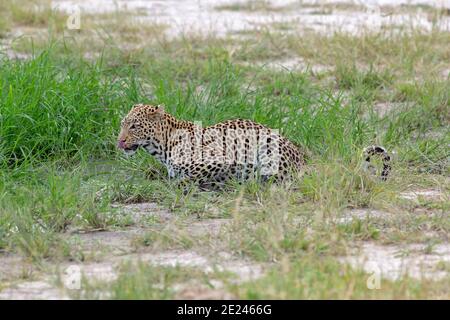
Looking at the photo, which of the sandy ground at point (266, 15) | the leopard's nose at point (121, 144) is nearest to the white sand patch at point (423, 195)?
the leopard's nose at point (121, 144)

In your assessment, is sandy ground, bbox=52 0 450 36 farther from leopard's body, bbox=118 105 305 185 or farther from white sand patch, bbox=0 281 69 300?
white sand patch, bbox=0 281 69 300

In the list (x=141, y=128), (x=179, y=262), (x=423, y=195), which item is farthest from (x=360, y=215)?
(x=141, y=128)

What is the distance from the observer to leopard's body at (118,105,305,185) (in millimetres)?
7844

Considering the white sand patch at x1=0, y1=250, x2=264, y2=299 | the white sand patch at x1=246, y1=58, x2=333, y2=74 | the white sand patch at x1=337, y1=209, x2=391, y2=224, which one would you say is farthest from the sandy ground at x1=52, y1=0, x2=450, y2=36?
the white sand patch at x1=0, y1=250, x2=264, y2=299

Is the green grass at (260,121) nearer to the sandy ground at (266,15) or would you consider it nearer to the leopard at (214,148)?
the leopard at (214,148)

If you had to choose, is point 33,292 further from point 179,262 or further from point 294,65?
point 294,65

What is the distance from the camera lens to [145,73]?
34.2 ft

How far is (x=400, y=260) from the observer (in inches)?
247

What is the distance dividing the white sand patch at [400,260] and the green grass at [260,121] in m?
0.10

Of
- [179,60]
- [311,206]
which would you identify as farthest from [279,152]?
[179,60]

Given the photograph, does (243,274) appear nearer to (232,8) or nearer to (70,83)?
(70,83)

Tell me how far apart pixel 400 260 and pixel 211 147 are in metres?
2.10

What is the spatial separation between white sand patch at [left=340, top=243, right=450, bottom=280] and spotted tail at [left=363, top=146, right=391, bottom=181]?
124 cm
